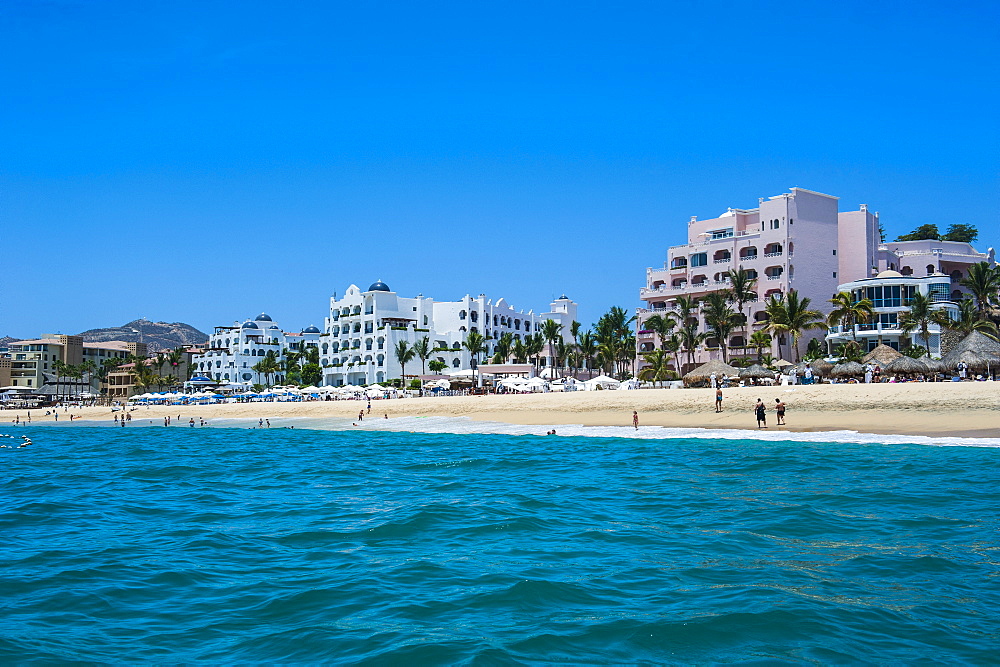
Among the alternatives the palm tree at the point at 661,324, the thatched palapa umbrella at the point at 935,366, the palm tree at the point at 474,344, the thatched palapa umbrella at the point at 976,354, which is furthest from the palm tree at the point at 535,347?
the thatched palapa umbrella at the point at 976,354

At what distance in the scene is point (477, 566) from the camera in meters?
11.7

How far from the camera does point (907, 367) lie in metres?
46.8

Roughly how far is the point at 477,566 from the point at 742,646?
4655 mm

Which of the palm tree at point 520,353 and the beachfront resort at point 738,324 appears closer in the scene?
the beachfront resort at point 738,324

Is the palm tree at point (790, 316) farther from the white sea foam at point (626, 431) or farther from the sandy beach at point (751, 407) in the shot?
the white sea foam at point (626, 431)

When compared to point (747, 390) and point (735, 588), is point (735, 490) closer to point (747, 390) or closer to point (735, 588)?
point (735, 588)

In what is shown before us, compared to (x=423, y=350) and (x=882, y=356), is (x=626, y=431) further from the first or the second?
(x=423, y=350)

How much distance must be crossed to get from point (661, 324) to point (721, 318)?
647 centimetres

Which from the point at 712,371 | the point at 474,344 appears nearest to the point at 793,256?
the point at 712,371

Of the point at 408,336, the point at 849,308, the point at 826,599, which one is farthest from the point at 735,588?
the point at 408,336

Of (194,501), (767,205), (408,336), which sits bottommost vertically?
(194,501)

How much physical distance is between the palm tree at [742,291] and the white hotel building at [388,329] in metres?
45.1

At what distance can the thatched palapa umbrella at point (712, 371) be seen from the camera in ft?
186

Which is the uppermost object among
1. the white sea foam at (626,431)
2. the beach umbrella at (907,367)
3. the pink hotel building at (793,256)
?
the pink hotel building at (793,256)
